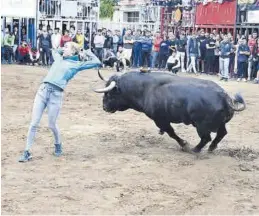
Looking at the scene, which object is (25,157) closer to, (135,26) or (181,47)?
(181,47)

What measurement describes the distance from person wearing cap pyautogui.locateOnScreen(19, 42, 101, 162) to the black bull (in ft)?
2.78

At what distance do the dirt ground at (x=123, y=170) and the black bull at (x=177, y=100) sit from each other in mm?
479

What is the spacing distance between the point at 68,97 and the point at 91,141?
213 inches

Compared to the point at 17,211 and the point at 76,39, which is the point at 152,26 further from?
the point at 17,211

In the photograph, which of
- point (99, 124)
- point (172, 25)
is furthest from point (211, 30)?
point (99, 124)

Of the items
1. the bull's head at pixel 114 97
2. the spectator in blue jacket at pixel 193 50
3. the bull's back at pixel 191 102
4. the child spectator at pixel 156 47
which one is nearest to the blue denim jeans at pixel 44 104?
the bull's head at pixel 114 97

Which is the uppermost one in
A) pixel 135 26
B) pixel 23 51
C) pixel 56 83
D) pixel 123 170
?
pixel 135 26

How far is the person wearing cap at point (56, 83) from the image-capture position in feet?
26.2

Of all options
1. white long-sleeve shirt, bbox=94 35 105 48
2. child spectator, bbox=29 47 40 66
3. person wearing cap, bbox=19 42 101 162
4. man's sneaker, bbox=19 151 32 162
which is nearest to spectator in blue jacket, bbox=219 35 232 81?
white long-sleeve shirt, bbox=94 35 105 48

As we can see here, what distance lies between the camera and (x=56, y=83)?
Answer: 7.97m

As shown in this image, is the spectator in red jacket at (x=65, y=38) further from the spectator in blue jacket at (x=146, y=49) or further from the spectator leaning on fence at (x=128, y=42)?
the spectator in blue jacket at (x=146, y=49)

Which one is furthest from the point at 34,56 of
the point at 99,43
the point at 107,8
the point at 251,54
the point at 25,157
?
the point at 107,8

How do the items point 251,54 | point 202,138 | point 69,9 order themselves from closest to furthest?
point 202,138
point 251,54
point 69,9

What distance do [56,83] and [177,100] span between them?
175cm
